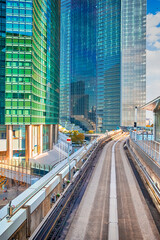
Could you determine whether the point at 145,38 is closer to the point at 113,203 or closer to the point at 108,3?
the point at 108,3

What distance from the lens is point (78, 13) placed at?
478 feet

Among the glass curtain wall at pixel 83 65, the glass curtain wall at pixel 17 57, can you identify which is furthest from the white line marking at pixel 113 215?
the glass curtain wall at pixel 83 65

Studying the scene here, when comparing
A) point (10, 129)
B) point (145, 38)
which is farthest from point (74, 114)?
point (10, 129)

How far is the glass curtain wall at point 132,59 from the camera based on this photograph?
118669 millimetres

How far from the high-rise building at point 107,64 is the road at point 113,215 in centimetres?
10889

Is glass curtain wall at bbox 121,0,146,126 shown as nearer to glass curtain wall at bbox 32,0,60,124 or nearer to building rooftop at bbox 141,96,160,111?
glass curtain wall at bbox 32,0,60,124

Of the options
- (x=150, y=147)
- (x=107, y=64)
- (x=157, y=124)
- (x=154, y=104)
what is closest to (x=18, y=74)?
(x=154, y=104)

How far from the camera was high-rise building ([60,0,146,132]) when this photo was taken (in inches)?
4705

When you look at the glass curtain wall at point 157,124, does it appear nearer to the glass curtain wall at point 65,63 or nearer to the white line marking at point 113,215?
the white line marking at point 113,215

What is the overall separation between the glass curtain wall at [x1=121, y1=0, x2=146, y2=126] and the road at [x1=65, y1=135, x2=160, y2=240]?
109m

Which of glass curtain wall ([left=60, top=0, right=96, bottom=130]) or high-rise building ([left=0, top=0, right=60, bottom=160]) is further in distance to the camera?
glass curtain wall ([left=60, top=0, right=96, bottom=130])

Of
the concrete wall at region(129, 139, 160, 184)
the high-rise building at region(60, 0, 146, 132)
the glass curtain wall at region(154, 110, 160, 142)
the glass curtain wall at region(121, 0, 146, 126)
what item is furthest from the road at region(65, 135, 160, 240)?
the glass curtain wall at region(121, 0, 146, 126)

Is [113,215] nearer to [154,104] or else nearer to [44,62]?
[154,104]

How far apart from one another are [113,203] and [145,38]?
132 meters
